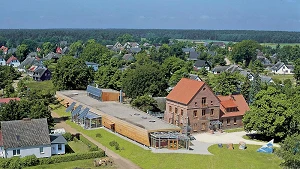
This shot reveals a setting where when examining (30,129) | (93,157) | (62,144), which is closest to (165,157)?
(93,157)

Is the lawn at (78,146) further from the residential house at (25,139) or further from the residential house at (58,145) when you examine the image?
the residential house at (25,139)

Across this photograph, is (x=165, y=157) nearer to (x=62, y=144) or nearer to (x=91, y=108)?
(x=62, y=144)

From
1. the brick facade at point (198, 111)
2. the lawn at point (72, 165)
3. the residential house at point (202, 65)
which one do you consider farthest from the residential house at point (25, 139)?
the residential house at point (202, 65)

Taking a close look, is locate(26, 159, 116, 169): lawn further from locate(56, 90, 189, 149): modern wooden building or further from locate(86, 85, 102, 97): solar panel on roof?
locate(86, 85, 102, 97): solar panel on roof

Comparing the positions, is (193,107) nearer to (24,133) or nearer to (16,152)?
(24,133)

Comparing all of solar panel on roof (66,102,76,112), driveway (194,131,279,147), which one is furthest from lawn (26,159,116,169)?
solar panel on roof (66,102,76,112)

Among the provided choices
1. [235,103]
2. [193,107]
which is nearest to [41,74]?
[235,103]
